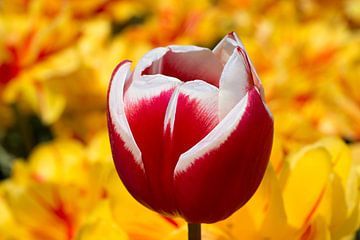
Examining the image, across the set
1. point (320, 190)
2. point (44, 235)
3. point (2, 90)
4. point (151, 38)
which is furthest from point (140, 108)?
point (151, 38)

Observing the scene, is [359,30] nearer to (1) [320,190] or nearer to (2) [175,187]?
(1) [320,190]

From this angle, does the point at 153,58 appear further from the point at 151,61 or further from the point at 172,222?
the point at 172,222

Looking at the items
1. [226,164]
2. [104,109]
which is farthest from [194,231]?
[104,109]

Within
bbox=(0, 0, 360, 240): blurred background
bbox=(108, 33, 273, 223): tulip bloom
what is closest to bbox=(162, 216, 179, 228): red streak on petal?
bbox=(0, 0, 360, 240): blurred background

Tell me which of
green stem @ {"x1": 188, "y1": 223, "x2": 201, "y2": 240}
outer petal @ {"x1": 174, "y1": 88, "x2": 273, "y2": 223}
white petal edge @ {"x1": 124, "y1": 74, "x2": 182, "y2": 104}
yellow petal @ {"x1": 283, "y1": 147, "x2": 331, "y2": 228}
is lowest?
yellow petal @ {"x1": 283, "y1": 147, "x2": 331, "y2": 228}

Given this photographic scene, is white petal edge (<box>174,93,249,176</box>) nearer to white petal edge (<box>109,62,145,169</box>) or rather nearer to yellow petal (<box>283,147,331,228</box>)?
white petal edge (<box>109,62,145,169</box>)

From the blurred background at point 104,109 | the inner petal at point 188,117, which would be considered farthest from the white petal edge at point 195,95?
the blurred background at point 104,109
